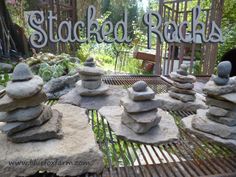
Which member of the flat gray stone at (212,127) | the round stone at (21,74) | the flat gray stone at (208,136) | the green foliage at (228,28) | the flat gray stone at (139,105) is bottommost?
the flat gray stone at (208,136)

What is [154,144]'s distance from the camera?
155cm

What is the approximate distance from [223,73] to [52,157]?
3.78 feet

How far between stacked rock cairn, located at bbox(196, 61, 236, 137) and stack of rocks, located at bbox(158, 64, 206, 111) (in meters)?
0.50

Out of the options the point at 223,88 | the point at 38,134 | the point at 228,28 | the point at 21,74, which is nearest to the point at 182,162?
the point at 223,88

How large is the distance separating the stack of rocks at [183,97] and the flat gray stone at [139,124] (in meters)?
0.51

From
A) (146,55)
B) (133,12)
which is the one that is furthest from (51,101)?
(133,12)

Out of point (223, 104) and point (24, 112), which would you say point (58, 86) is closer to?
point (24, 112)

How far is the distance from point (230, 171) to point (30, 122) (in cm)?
109

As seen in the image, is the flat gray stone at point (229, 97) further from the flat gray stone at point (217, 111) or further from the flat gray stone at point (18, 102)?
the flat gray stone at point (18, 102)

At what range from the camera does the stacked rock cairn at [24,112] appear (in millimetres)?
1368

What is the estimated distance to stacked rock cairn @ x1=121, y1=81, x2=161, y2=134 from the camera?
1.60 m

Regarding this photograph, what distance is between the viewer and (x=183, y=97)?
2201mm

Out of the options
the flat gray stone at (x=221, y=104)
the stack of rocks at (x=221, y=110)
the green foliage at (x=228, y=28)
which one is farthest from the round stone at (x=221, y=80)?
the green foliage at (x=228, y=28)

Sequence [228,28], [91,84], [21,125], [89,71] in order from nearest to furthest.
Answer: [21,125]
[89,71]
[91,84]
[228,28]
